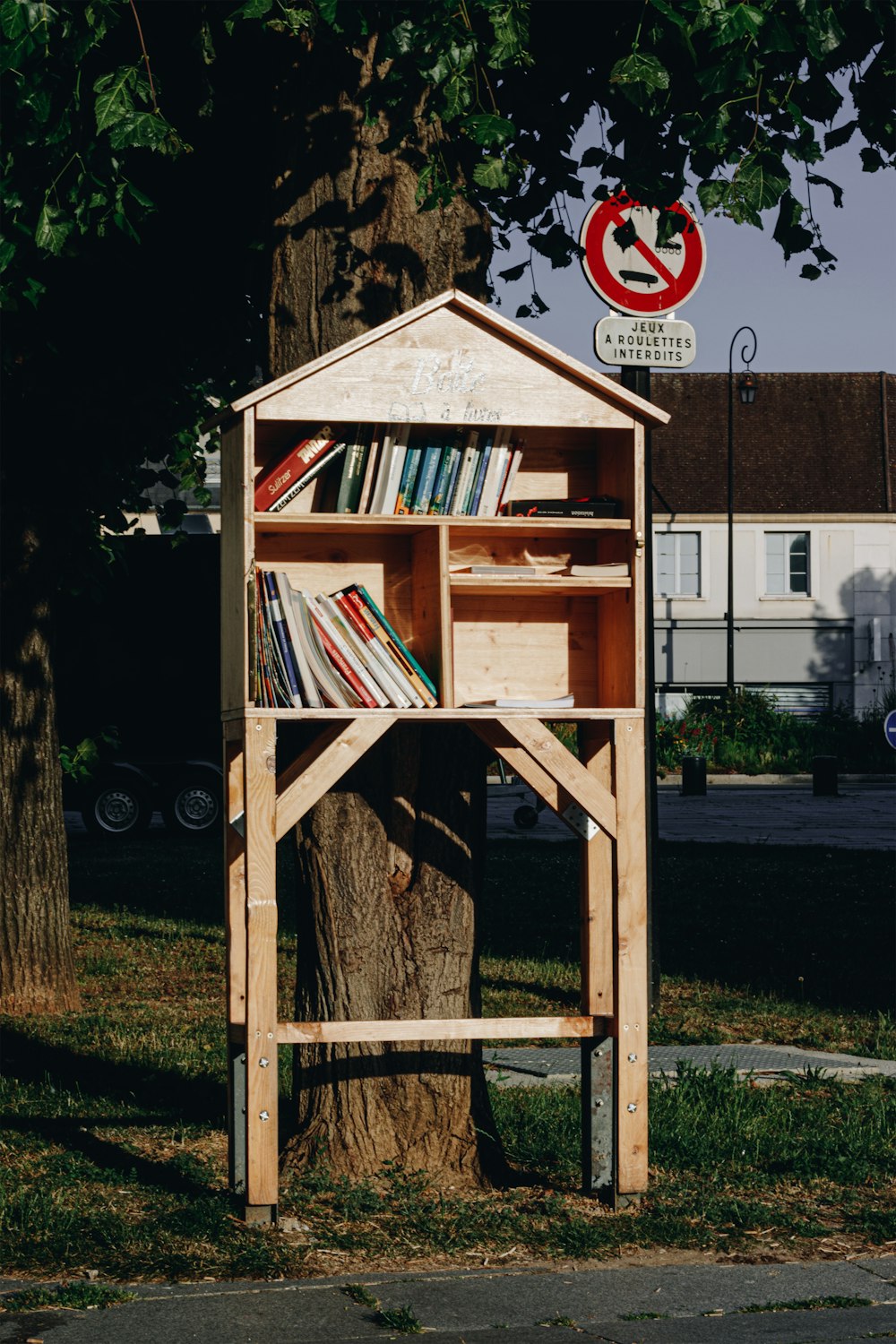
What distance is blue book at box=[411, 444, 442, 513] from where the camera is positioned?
229 inches

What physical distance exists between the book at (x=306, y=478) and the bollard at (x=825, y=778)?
2806 cm

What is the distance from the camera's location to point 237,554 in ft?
18.4

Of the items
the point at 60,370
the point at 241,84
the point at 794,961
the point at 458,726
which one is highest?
the point at 241,84

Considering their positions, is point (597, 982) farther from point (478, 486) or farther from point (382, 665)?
point (478, 486)

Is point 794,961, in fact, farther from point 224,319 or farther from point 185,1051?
point 224,319

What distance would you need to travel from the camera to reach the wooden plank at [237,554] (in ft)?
18.0

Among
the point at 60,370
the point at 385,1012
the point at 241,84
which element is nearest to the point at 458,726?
the point at 385,1012

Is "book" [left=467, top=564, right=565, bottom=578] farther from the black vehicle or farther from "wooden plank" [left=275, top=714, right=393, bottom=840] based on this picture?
the black vehicle

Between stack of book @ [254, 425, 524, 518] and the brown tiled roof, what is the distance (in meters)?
40.4

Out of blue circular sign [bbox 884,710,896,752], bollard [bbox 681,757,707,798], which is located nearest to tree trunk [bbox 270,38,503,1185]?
blue circular sign [bbox 884,710,896,752]

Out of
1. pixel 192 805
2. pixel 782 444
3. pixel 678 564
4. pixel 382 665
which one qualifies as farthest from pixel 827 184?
pixel 782 444

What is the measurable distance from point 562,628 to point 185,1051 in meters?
3.38

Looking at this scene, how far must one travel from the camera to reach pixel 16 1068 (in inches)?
319

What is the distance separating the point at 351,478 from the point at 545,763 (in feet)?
3.85
